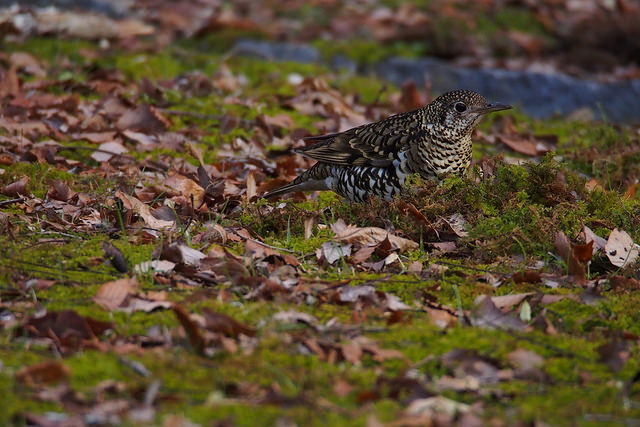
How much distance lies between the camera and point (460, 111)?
570 centimetres

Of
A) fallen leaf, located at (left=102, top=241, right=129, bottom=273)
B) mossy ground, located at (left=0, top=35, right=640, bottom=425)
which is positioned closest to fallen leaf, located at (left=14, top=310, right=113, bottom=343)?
mossy ground, located at (left=0, top=35, right=640, bottom=425)

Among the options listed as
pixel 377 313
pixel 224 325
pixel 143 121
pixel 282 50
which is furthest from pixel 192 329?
pixel 282 50

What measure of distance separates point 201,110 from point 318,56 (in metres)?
3.19

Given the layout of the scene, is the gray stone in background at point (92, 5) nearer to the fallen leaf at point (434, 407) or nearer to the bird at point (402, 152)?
the bird at point (402, 152)

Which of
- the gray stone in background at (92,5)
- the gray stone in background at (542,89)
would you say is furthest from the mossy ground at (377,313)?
the gray stone in background at (92,5)

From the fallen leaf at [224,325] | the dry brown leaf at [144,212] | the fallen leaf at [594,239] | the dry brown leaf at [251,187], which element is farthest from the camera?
the dry brown leaf at [251,187]

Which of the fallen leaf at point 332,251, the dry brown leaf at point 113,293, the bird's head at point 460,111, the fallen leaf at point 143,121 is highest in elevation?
the bird's head at point 460,111

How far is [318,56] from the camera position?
10.8 m

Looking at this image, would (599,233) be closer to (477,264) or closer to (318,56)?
(477,264)

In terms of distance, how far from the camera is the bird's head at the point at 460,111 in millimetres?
5660

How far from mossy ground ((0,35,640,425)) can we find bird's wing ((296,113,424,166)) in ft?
1.35

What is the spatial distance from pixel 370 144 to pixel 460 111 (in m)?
0.72

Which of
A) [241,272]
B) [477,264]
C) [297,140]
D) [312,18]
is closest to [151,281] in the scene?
[241,272]

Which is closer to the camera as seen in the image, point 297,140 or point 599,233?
point 599,233
